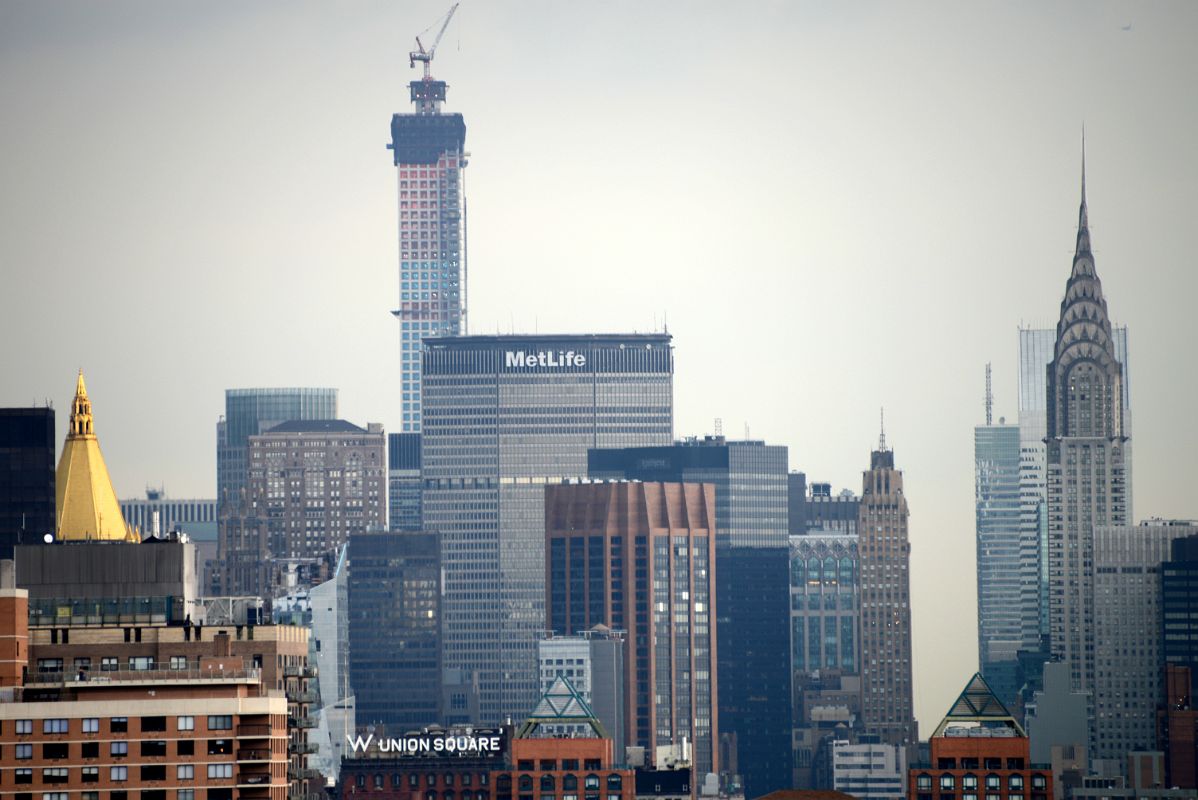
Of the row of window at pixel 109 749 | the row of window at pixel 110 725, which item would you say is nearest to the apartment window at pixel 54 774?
the row of window at pixel 109 749

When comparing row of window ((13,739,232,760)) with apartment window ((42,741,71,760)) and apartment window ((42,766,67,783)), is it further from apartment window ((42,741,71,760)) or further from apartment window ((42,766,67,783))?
apartment window ((42,766,67,783))

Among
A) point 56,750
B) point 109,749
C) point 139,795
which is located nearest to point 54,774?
point 56,750

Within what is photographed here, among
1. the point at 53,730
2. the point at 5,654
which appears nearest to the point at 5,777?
the point at 53,730

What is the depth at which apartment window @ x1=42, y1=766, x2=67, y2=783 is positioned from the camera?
185m

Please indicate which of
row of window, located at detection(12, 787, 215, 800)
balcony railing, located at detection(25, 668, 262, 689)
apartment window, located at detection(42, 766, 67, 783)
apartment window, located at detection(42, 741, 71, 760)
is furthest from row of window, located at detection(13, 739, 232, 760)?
balcony railing, located at detection(25, 668, 262, 689)

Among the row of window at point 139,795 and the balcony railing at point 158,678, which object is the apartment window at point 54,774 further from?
the balcony railing at point 158,678

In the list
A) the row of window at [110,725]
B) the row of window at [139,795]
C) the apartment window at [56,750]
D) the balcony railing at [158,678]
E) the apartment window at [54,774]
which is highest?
the balcony railing at [158,678]

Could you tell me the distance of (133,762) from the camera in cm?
18575

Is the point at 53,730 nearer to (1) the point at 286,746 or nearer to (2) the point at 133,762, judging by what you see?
(2) the point at 133,762

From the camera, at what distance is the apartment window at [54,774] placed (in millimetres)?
185125

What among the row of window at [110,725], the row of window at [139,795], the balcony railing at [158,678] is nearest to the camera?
the row of window at [139,795]

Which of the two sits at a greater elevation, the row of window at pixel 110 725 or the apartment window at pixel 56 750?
the row of window at pixel 110 725

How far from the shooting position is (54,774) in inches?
7298

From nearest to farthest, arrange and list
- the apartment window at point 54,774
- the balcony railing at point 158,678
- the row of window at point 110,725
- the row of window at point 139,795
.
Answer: the row of window at point 139,795, the apartment window at point 54,774, the row of window at point 110,725, the balcony railing at point 158,678
